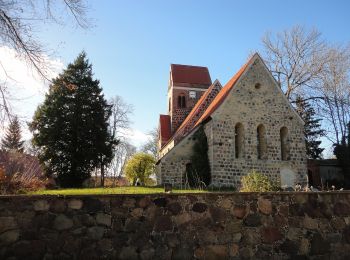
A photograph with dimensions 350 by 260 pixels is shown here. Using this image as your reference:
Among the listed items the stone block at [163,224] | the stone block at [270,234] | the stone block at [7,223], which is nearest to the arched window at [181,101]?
the stone block at [270,234]

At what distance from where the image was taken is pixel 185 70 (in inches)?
1554

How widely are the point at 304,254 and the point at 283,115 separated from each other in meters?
16.2

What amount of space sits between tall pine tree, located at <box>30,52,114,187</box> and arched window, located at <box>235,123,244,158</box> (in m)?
12.4

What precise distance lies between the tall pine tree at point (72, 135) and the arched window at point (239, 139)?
1242cm

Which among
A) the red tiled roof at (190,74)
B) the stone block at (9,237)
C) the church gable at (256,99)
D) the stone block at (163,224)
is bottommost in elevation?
the stone block at (9,237)

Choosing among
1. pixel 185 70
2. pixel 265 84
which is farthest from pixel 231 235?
pixel 185 70

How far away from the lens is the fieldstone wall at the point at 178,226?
18.1ft

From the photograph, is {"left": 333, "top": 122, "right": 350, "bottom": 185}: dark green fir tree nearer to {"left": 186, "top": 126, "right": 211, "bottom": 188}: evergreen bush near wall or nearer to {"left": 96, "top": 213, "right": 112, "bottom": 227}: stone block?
{"left": 186, "top": 126, "right": 211, "bottom": 188}: evergreen bush near wall

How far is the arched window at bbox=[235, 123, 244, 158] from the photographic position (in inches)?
826

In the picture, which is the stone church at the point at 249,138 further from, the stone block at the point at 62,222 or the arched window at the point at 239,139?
the stone block at the point at 62,222

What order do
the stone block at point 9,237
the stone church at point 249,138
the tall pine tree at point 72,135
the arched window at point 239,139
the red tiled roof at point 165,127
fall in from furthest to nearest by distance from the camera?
the red tiled roof at point 165,127
the tall pine tree at point 72,135
the arched window at point 239,139
the stone church at point 249,138
the stone block at point 9,237

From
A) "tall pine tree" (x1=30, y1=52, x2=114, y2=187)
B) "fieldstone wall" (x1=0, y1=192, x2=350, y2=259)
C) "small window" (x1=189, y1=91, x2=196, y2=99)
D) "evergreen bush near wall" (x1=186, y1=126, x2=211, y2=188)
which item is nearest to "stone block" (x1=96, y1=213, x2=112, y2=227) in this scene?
"fieldstone wall" (x1=0, y1=192, x2=350, y2=259)

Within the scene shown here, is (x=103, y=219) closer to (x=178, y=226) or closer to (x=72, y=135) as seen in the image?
(x=178, y=226)

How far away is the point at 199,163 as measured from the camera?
2066cm
